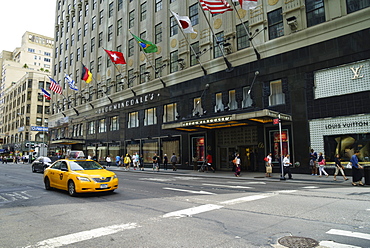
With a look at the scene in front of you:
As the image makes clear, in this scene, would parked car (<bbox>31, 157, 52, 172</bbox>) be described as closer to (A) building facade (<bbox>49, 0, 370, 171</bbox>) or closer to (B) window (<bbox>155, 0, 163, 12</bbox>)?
(A) building facade (<bbox>49, 0, 370, 171</bbox>)

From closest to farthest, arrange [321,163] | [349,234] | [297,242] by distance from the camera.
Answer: [297,242], [349,234], [321,163]

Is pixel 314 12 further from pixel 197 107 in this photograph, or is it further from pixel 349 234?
pixel 349 234

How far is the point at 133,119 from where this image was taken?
36281mm

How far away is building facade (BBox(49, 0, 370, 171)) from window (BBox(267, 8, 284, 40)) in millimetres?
91

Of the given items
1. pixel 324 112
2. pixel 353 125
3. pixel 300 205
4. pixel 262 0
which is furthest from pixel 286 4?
pixel 300 205

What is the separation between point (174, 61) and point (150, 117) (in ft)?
24.5

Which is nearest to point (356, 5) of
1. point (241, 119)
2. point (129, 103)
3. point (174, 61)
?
point (241, 119)

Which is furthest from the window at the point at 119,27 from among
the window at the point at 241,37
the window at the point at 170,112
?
the window at the point at 241,37

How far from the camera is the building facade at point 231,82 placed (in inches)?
746

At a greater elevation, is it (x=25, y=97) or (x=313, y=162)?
(x=25, y=97)

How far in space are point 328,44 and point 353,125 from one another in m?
6.09

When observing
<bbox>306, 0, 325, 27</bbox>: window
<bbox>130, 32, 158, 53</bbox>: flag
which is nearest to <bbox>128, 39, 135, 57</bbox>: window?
<bbox>130, 32, 158, 53</bbox>: flag

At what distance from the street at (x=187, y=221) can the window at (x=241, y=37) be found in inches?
706

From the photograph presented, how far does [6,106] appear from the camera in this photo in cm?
9781
